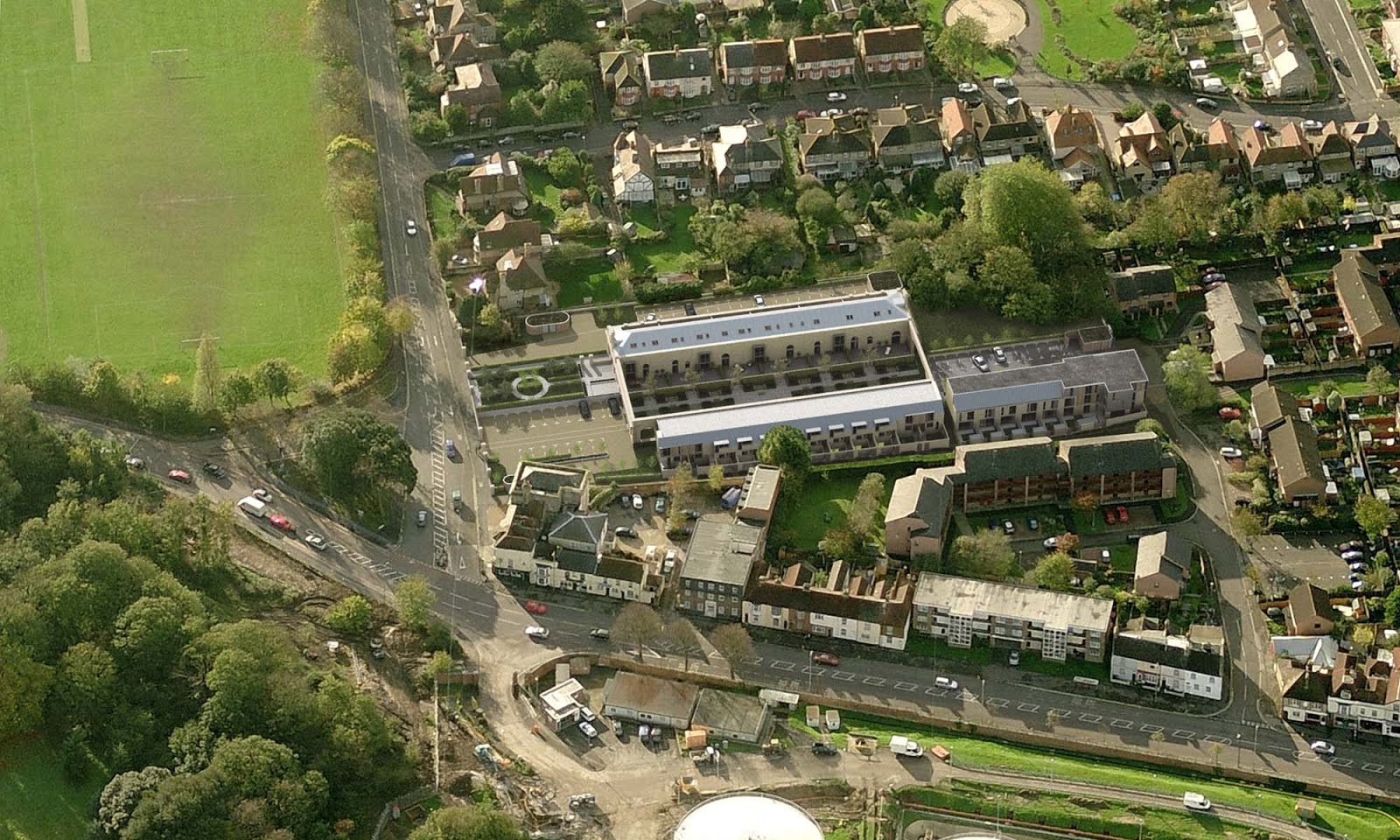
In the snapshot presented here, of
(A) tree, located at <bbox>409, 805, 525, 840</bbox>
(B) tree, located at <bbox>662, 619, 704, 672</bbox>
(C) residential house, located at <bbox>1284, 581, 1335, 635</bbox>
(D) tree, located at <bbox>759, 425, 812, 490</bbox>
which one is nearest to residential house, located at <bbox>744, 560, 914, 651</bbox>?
(B) tree, located at <bbox>662, 619, 704, 672</bbox>

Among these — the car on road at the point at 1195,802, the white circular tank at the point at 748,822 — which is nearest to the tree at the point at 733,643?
the white circular tank at the point at 748,822

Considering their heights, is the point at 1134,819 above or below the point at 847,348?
below

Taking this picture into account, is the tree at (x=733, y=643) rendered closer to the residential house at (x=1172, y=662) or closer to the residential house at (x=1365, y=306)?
the residential house at (x=1172, y=662)

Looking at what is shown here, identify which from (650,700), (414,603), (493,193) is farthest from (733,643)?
(493,193)

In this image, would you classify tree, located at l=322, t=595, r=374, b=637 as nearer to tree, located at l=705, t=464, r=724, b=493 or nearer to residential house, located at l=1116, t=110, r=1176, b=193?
tree, located at l=705, t=464, r=724, b=493

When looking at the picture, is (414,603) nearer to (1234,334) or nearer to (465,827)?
(465,827)

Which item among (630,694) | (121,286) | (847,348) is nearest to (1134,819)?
(630,694)

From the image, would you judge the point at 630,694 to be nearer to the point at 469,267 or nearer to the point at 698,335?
the point at 698,335
